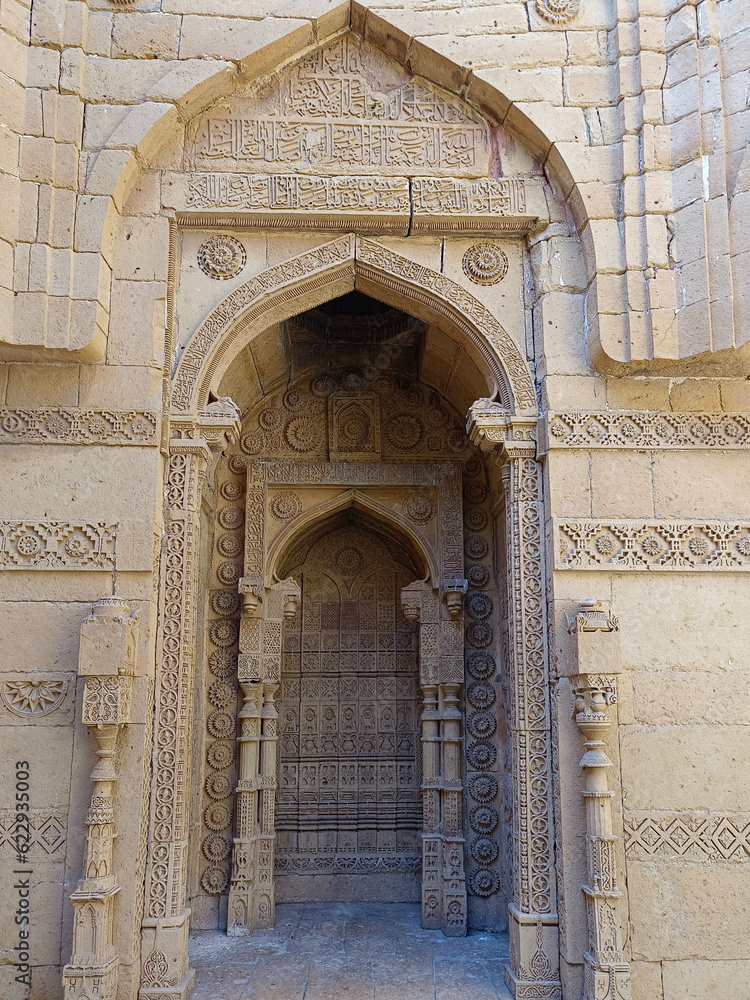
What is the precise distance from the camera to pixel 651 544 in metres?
4.80

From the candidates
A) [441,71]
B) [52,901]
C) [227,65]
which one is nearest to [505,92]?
[441,71]

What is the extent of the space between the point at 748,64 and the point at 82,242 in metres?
4.06

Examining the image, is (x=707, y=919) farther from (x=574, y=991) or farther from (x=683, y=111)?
(x=683, y=111)

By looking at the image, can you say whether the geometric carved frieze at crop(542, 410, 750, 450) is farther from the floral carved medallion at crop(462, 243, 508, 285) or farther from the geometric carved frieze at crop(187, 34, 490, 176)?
the geometric carved frieze at crop(187, 34, 490, 176)

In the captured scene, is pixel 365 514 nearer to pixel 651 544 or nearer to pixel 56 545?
pixel 651 544

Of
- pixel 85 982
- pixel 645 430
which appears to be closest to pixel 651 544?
pixel 645 430

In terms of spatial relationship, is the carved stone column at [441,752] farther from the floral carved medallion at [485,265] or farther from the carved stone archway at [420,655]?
the floral carved medallion at [485,265]

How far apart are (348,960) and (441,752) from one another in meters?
1.58

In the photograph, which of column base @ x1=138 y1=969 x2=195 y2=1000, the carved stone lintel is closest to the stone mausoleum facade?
column base @ x1=138 y1=969 x2=195 y2=1000

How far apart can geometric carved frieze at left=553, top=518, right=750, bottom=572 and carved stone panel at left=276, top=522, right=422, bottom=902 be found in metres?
2.47

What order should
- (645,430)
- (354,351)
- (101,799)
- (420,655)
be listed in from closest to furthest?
(101,799) < (645,430) < (420,655) < (354,351)

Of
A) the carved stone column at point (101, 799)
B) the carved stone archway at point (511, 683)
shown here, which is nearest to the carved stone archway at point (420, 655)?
the carved stone archway at point (511, 683)

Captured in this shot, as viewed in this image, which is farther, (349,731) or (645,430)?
(349,731)

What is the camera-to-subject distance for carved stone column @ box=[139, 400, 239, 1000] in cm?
448
